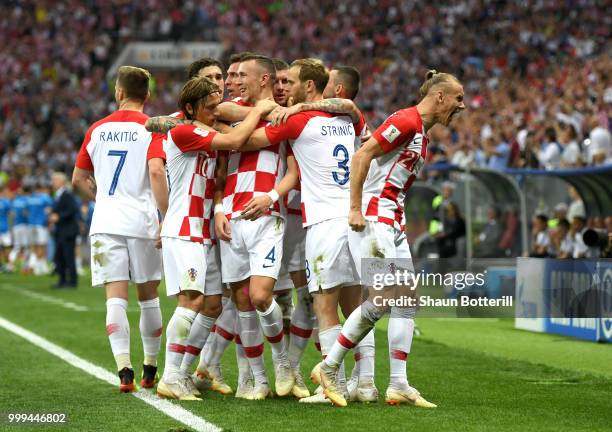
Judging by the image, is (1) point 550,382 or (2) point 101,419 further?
(1) point 550,382

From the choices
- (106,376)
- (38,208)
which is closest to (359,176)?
(106,376)

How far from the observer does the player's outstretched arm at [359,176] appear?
729 cm

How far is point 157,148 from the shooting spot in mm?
8383

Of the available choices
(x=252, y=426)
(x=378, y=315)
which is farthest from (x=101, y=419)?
(x=378, y=315)

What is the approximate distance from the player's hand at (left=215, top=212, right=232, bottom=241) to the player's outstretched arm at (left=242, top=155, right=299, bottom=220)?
18 cm

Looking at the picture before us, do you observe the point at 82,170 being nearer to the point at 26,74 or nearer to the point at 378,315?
the point at 378,315

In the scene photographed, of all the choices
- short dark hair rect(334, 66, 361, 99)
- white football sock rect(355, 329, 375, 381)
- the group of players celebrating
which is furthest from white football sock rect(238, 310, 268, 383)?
short dark hair rect(334, 66, 361, 99)

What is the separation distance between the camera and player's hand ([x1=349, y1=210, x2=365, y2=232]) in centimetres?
730

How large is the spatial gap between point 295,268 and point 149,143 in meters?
1.36

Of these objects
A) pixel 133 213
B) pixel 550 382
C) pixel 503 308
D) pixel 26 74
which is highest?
pixel 26 74

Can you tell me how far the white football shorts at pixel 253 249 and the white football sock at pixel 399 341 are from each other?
32.3 inches

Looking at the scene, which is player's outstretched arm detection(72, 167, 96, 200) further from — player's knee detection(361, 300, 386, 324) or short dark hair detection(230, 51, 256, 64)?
player's knee detection(361, 300, 386, 324)

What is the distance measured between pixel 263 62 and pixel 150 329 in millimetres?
2139

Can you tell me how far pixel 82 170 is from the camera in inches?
344
